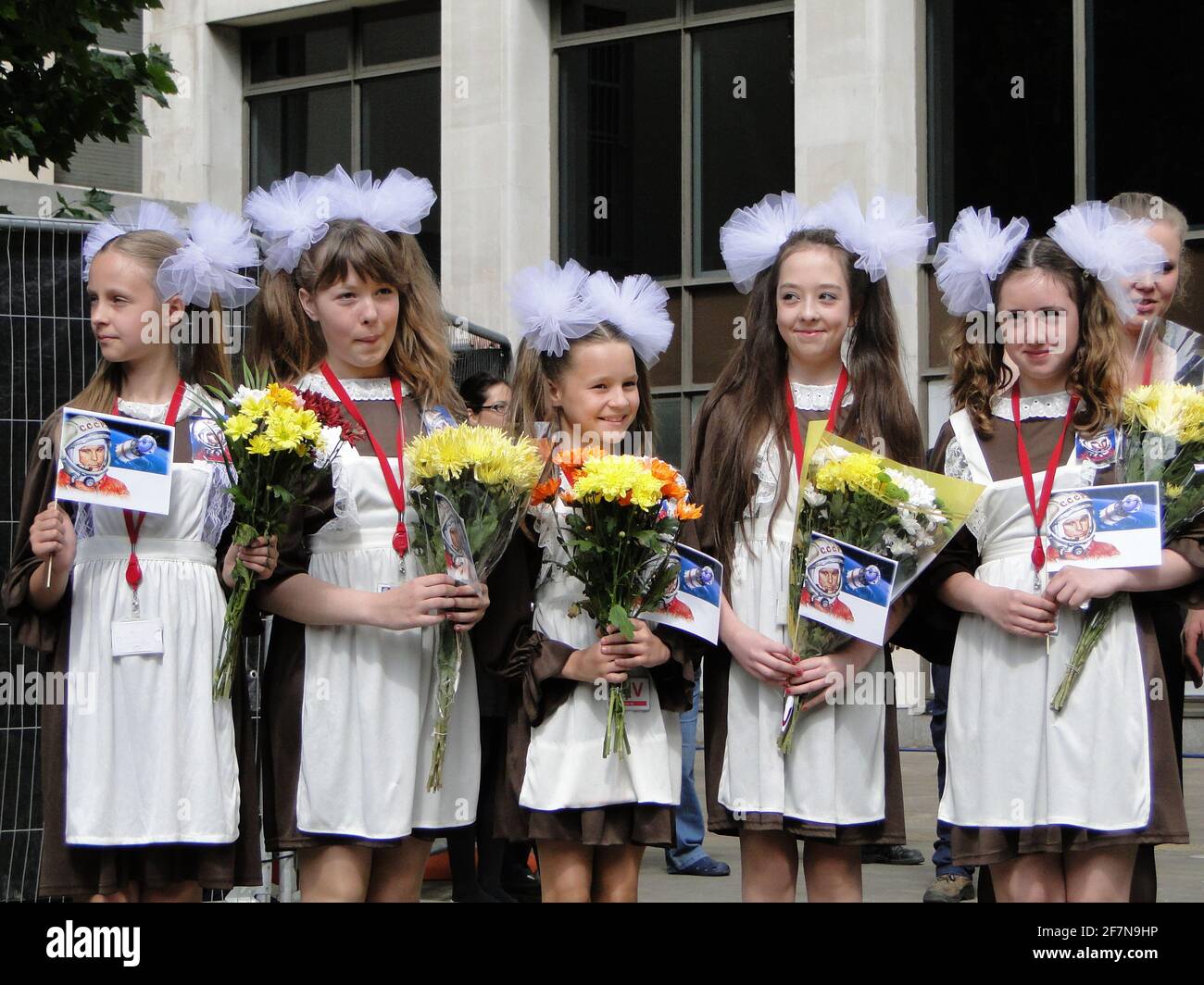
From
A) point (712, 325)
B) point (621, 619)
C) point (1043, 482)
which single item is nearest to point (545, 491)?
point (621, 619)

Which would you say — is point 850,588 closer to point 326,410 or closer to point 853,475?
point 853,475

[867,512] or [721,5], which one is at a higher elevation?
[721,5]

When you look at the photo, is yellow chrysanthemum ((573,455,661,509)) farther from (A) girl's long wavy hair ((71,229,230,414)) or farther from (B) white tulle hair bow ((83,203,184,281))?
(B) white tulle hair bow ((83,203,184,281))

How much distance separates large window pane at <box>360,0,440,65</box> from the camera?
Result: 655 inches

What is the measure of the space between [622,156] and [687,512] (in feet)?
37.7

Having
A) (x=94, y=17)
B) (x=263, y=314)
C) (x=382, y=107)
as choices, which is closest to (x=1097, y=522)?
(x=263, y=314)

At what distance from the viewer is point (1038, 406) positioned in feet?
15.4

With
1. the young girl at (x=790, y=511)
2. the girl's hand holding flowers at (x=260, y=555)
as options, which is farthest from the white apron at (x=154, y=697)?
the young girl at (x=790, y=511)

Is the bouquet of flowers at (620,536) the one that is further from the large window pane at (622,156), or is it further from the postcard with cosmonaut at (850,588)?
the large window pane at (622,156)

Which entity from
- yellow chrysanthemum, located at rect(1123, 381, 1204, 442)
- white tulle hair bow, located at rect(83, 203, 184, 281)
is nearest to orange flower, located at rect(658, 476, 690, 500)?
yellow chrysanthemum, located at rect(1123, 381, 1204, 442)

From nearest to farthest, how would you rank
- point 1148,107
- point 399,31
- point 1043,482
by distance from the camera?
point 1043,482
point 1148,107
point 399,31

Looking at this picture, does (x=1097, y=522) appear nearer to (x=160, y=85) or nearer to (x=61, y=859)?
(x=61, y=859)

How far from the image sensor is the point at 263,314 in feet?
15.9

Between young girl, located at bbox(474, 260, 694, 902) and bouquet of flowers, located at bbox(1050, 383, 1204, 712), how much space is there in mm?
1046
